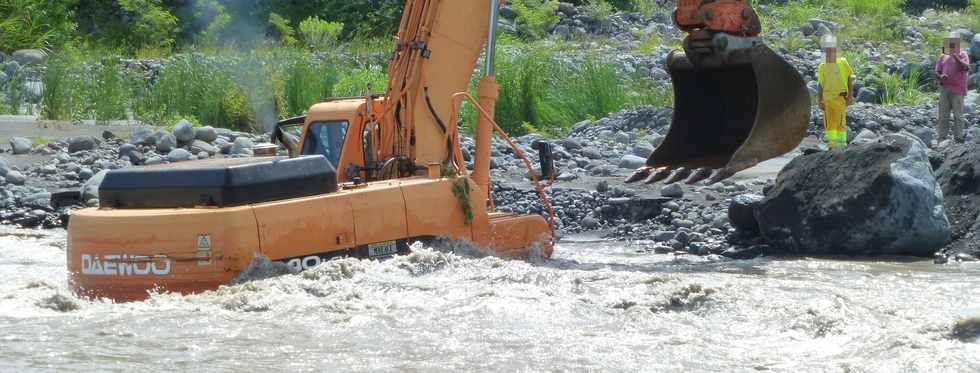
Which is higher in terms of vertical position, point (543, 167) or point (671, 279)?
point (543, 167)

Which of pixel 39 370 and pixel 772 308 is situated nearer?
pixel 39 370

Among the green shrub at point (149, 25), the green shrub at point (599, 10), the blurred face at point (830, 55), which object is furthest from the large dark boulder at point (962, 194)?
the green shrub at point (149, 25)

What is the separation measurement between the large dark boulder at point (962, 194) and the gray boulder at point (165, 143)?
31.1ft

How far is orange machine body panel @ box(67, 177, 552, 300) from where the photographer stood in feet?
29.8

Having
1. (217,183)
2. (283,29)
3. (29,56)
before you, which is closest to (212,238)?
(217,183)

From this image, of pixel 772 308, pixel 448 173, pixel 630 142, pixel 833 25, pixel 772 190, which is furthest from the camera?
pixel 833 25

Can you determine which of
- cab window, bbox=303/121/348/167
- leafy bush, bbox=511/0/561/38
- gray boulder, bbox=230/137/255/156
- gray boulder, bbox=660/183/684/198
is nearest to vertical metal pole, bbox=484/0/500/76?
cab window, bbox=303/121/348/167

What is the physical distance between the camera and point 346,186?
10.0 m

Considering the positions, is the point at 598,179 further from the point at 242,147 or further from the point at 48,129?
the point at 48,129

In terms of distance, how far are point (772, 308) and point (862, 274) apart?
208cm

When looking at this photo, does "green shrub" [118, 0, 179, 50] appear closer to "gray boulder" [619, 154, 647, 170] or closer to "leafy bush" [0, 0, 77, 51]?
"leafy bush" [0, 0, 77, 51]

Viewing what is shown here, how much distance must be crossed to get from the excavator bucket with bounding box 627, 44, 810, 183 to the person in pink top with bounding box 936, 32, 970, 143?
6325 millimetres

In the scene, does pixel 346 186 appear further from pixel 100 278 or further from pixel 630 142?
pixel 630 142

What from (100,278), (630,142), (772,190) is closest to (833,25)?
(630,142)
